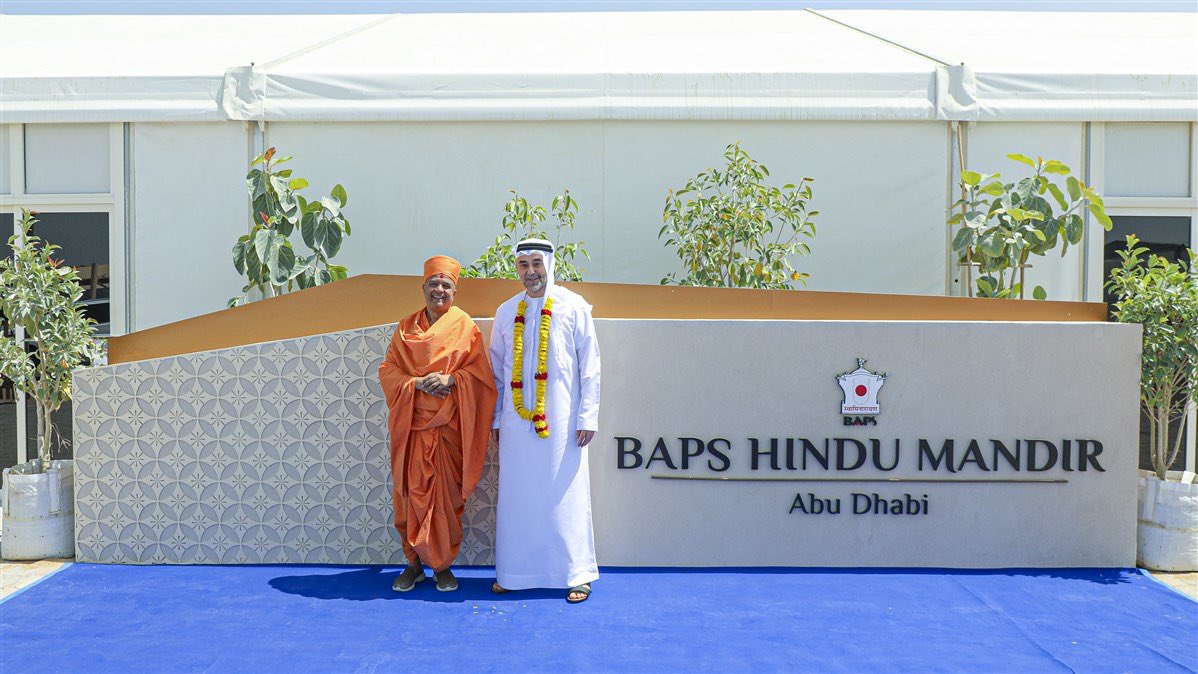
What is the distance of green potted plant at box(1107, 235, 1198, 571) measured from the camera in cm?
466

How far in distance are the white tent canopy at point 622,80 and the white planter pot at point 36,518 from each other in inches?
96.7

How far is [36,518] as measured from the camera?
188 inches

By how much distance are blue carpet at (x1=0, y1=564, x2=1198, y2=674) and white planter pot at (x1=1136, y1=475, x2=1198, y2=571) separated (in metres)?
0.23

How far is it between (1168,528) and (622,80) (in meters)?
3.91

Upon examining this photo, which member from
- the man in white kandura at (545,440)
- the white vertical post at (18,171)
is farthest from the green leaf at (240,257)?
the man in white kandura at (545,440)

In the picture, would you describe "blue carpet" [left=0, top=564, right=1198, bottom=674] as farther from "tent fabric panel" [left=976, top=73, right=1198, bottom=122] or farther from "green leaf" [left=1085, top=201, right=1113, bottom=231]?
"tent fabric panel" [left=976, top=73, right=1198, bottom=122]

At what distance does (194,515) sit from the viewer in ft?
15.2

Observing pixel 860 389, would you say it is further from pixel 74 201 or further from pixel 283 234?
pixel 74 201

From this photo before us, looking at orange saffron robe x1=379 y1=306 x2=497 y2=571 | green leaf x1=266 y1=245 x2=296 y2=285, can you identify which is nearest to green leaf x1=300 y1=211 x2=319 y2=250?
green leaf x1=266 y1=245 x2=296 y2=285

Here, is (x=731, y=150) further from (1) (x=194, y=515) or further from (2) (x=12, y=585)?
(2) (x=12, y=585)

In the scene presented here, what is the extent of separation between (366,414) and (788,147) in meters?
3.24

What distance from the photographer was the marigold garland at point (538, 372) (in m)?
4.15

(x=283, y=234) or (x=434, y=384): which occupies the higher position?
(x=283, y=234)

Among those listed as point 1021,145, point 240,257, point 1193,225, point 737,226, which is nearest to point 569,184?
point 737,226
